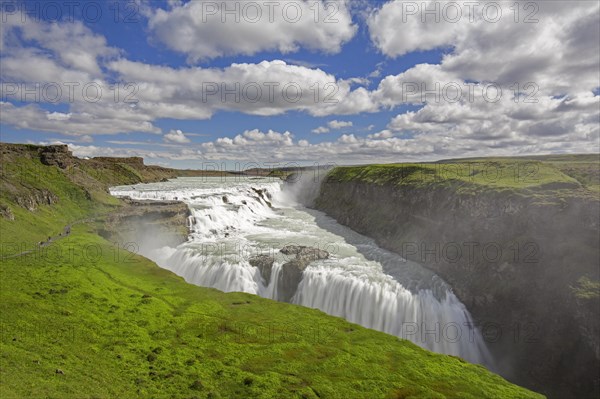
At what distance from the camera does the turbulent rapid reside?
36.3m

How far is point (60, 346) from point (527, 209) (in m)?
48.6

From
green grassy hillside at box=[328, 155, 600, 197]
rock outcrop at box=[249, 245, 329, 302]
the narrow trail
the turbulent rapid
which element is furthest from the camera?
green grassy hillside at box=[328, 155, 600, 197]

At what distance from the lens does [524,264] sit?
126 feet

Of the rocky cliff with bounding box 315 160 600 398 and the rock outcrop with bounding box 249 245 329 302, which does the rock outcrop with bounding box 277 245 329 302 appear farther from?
the rocky cliff with bounding box 315 160 600 398

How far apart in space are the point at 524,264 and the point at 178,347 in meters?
37.5

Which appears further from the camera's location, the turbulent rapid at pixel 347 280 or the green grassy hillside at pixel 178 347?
the turbulent rapid at pixel 347 280

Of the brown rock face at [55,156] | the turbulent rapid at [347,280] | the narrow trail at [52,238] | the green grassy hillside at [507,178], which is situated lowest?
the turbulent rapid at [347,280]

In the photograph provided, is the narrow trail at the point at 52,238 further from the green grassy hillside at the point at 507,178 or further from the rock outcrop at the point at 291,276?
the green grassy hillside at the point at 507,178

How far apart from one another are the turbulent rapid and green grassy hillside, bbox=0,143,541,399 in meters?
8.33

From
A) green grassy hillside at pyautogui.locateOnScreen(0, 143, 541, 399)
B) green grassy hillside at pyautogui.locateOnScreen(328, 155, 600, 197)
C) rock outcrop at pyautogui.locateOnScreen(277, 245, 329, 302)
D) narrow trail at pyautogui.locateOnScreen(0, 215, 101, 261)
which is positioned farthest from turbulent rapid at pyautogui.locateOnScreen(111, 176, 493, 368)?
green grassy hillside at pyautogui.locateOnScreen(328, 155, 600, 197)

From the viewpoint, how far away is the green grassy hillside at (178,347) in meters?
18.0

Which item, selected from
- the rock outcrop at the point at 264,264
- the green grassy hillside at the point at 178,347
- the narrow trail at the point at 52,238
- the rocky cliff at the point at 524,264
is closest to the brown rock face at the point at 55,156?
the narrow trail at the point at 52,238

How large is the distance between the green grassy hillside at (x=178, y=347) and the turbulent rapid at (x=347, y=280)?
8330 mm

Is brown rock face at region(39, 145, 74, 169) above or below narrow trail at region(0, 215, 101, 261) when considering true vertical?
above
